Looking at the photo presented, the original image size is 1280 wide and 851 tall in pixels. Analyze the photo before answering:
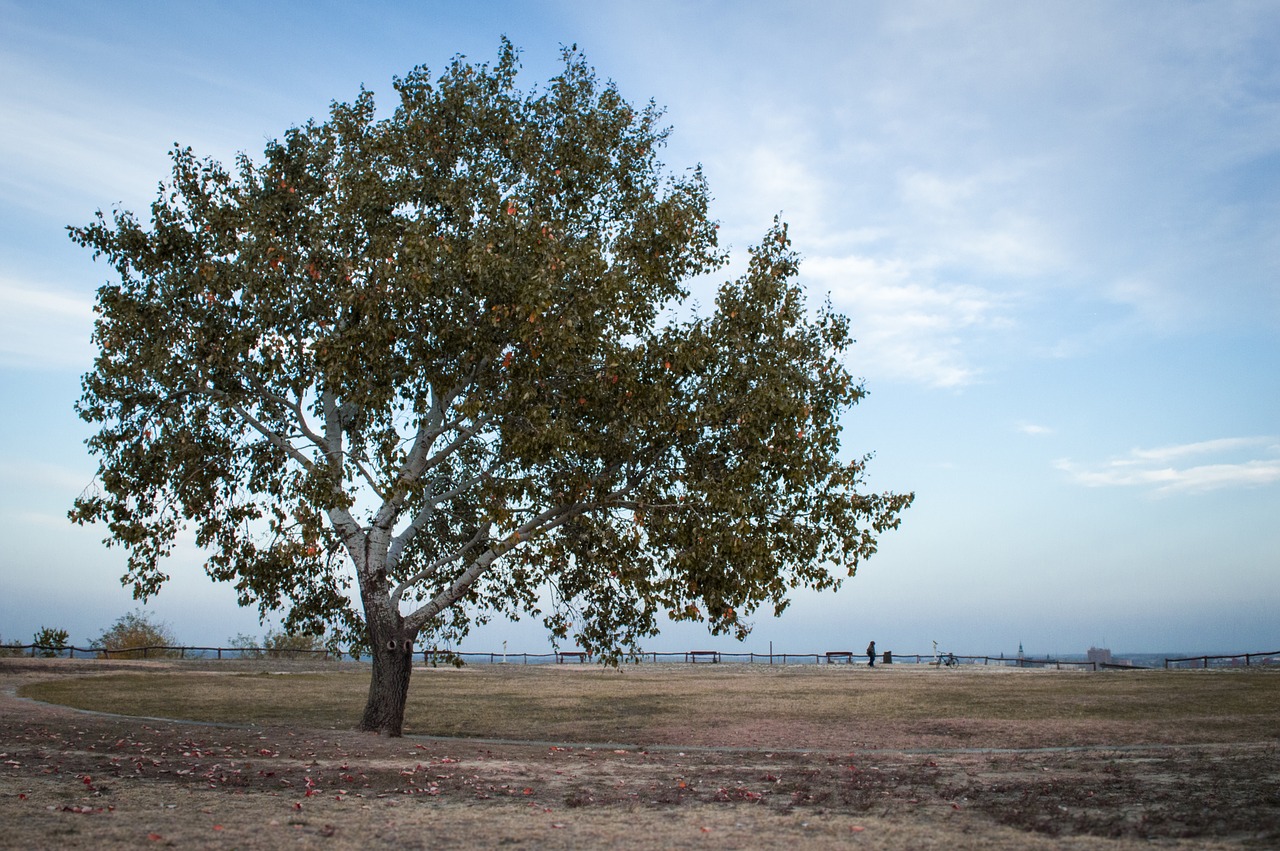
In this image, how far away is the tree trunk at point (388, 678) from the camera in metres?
21.1

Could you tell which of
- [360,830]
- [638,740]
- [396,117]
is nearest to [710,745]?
[638,740]

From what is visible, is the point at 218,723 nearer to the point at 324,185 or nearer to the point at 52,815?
the point at 324,185

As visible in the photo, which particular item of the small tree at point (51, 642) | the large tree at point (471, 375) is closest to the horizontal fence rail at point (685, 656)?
the small tree at point (51, 642)

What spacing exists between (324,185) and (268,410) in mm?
5181

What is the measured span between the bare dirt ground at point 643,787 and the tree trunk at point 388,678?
0.73 m

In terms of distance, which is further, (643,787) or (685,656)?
(685,656)

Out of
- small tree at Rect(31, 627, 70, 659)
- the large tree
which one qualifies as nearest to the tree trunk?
the large tree

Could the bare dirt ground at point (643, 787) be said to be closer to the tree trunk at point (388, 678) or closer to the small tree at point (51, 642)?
the tree trunk at point (388, 678)

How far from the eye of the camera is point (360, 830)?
33.5 feet

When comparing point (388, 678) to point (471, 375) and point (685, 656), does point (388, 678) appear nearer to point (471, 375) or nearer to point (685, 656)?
point (471, 375)

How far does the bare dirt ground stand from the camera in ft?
32.6

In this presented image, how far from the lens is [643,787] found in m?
14.0

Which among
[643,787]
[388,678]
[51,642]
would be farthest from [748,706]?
[51,642]

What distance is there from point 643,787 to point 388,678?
915cm
